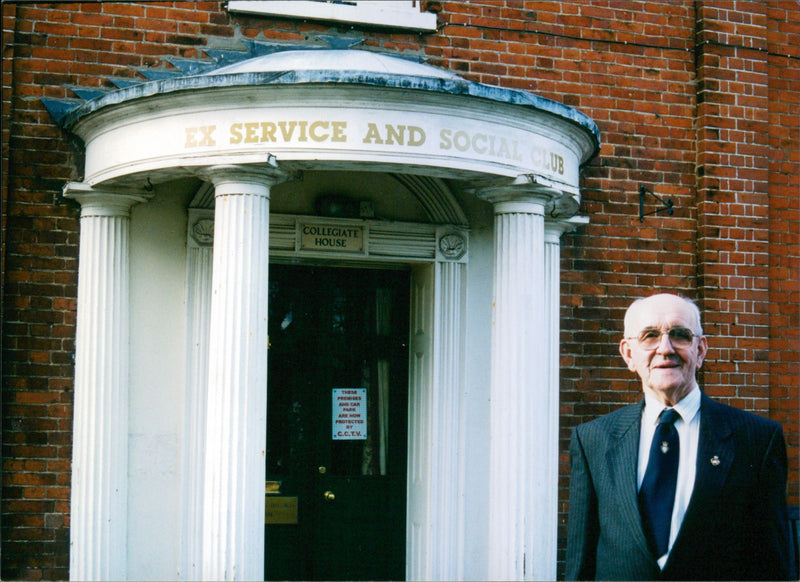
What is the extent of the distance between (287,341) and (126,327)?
1.27 m

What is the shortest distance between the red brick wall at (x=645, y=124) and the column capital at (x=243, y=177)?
169cm

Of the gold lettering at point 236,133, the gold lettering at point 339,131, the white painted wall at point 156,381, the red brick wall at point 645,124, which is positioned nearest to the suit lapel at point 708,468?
the gold lettering at point 339,131

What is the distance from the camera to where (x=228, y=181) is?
19.1 feet

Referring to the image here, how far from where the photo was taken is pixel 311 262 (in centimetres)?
739

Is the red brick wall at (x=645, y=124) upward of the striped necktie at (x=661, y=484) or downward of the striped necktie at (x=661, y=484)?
upward

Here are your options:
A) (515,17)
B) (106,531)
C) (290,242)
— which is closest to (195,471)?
(106,531)

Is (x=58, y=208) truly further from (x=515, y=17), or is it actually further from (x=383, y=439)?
(x=515, y=17)

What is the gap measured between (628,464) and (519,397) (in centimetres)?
283

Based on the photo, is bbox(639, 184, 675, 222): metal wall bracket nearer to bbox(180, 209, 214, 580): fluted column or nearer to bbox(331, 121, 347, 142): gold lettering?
bbox(331, 121, 347, 142): gold lettering

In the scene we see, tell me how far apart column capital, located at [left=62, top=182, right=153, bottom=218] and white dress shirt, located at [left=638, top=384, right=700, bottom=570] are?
166 inches

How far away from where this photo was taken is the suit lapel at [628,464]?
3.31 metres

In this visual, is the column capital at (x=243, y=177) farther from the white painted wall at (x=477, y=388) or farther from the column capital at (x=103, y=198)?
the white painted wall at (x=477, y=388)

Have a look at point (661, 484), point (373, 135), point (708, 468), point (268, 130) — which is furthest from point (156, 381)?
point (708, 468)

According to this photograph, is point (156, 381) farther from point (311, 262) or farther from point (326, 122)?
point (326, 122)
